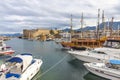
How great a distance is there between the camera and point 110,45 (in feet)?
121

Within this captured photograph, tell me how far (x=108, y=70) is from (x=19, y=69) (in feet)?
36.8

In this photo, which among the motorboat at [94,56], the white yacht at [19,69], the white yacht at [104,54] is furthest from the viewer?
the white yacht at [104,54]

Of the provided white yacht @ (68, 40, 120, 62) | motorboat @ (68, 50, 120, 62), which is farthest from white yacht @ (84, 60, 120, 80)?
white yacht @ (68, 40, 120, 62)

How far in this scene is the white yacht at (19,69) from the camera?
2178 cm

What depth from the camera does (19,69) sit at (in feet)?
77.6

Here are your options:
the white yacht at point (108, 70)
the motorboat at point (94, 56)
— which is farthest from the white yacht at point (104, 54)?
the white yacht at point (108, 70)

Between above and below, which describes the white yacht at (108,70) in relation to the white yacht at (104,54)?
below

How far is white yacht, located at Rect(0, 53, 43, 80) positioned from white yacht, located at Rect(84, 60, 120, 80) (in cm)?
816

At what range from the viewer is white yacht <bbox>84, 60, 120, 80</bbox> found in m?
25.2

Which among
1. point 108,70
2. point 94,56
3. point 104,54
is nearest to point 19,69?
point 108,70

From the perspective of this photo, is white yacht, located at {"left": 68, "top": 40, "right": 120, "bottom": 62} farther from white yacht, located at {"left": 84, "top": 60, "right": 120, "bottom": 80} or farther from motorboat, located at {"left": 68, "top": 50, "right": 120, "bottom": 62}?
white yacht, located at {"left": 84, "top": 60, "right": 120, "bottom": 80}

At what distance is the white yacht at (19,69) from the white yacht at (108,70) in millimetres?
8165

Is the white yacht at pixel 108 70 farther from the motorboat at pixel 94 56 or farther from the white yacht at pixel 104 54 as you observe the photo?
the white yacht at pixel 104 54

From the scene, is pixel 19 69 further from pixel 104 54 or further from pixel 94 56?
pixel 104 54
